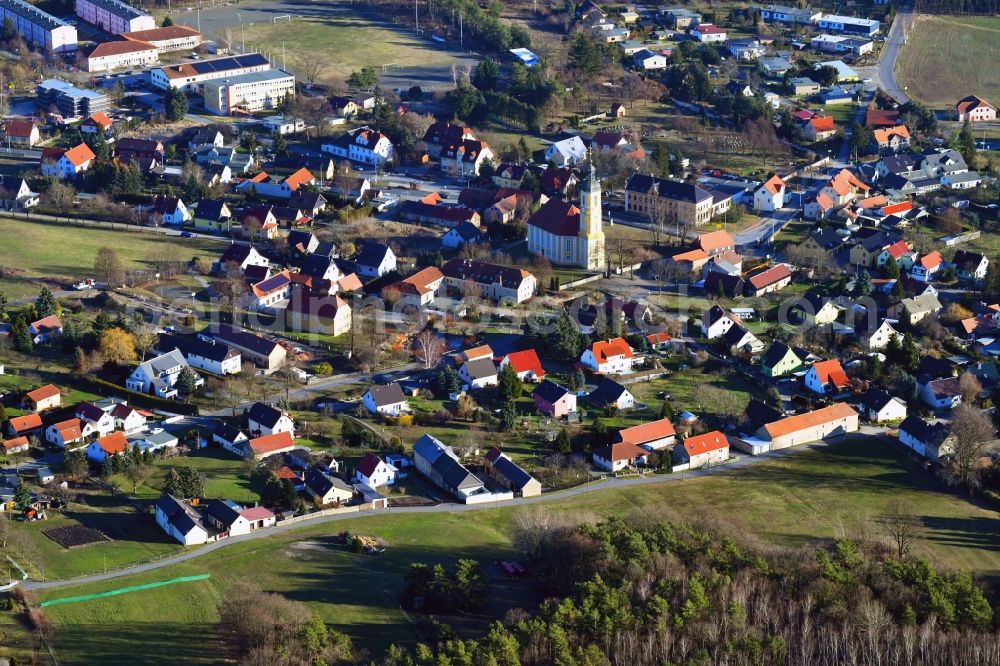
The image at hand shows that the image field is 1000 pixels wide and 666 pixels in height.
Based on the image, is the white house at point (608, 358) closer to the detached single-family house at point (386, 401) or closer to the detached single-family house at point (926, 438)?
the detached single-family house at point (386, 401)

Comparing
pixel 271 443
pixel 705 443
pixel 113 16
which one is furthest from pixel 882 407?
pixel 113 16

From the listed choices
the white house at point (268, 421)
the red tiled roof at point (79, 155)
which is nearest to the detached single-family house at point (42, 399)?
the white house at point (268, 421)

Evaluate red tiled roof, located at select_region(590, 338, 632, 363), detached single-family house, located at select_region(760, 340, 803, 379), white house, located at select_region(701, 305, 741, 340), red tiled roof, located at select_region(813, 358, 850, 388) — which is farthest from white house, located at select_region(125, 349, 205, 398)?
red tiled roof, located at select_region(813, 358, 850, 388)

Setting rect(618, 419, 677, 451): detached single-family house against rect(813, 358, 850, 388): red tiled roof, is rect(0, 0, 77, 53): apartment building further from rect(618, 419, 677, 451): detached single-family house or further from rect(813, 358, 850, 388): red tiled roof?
rect(813, 358, 850, 388): red tiled roof

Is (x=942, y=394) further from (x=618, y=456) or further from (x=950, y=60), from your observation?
(x=950, y=60)

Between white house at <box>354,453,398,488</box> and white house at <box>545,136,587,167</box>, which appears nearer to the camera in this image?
white house at <box>354,453,398,488</box>

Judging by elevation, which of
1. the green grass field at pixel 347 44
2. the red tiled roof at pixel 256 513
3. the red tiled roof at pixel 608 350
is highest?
the green grass field at pixel 347 44
